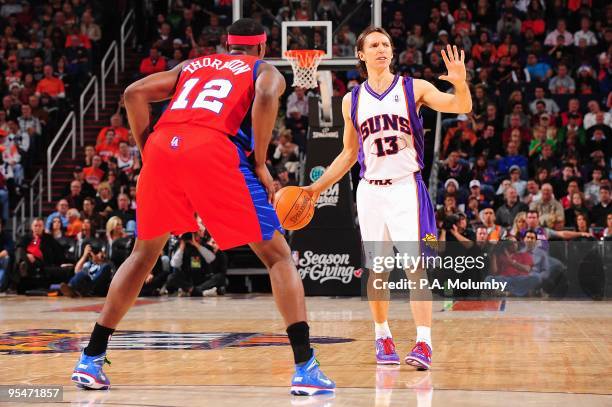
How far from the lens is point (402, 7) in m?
20.9

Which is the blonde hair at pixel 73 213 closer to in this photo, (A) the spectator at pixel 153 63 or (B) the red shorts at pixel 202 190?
(A) the spectator at pixel 153 63

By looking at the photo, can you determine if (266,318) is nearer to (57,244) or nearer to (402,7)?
(57,244)

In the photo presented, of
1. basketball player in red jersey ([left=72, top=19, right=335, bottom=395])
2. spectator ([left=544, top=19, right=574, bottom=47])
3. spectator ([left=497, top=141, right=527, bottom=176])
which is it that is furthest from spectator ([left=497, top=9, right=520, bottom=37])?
basketball player in red jersey ([left=72, top=19, right=335, bottom=395])

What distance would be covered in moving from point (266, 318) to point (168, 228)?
4853 millimetres

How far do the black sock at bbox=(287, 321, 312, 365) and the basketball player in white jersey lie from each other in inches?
49.0

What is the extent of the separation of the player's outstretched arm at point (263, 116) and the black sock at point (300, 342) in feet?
2.17

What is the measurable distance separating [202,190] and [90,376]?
3.64ft

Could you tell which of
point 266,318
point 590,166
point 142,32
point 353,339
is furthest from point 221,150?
point 142,32

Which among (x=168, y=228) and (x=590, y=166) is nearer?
(x=168, y=228)

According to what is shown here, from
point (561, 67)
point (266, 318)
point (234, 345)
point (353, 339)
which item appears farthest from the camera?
point (561, 67)

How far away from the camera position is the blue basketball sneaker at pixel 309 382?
4.95 meters

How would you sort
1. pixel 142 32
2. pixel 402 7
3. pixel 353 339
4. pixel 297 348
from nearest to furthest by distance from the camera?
pixel 297 348, pixel 353 339, pixel 402 7, pixel 142 32

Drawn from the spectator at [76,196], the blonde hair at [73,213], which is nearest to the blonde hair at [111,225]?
the blonde hair at [73,213]

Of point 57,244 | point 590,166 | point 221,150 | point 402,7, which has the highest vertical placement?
point 402,7
